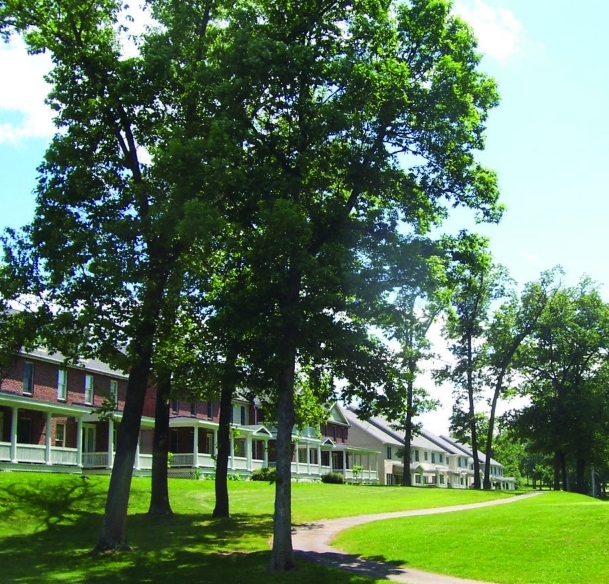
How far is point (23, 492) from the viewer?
26609mm

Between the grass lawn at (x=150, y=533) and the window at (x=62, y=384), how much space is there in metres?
9.24

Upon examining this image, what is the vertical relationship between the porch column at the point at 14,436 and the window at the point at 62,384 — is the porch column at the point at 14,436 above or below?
below

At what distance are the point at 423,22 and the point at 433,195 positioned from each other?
4529 mm

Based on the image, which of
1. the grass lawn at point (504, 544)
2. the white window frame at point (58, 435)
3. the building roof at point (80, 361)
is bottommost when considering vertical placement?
the grass lawn at point (504, 544)

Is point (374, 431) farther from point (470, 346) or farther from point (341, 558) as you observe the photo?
point (341, 558)

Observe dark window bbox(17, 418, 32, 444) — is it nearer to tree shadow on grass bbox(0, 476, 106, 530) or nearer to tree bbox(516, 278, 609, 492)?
tree shadow on grass bbox(0, 476, 106, 530)

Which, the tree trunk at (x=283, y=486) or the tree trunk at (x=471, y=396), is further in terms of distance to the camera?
the tree trunk at (x=471, y=396)

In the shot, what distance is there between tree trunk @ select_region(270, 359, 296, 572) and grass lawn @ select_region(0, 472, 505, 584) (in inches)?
19.1

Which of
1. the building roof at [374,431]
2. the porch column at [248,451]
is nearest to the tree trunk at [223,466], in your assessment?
the porch column at [248,451]

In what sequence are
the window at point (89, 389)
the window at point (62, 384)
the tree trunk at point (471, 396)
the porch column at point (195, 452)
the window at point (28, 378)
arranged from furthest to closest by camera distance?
the tree trunk at point (471, 396), the porch column at point (195, 452), the window at point (89, 389), the window at point (62, 384), the window at point (28, 378)

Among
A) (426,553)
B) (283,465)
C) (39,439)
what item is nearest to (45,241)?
(283,465)

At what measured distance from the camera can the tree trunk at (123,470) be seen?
18844 millimetres

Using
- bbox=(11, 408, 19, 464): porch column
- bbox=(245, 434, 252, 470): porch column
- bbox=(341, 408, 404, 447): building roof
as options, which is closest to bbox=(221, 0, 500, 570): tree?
bbox=(11, 408, 19, 464): porch column

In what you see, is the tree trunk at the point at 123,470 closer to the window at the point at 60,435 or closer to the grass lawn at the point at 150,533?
the grass lawn at the point at 150,533
